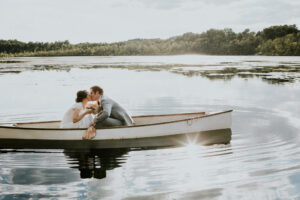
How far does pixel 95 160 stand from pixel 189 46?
114 m

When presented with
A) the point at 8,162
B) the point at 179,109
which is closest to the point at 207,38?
the point at 179,109

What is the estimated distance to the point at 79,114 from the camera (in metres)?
8.20

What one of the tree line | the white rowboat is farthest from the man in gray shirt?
the tree line

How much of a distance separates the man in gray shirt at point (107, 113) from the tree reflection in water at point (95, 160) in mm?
726

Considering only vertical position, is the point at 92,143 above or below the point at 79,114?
below

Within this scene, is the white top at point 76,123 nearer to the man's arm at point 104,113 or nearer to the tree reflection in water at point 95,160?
the man's arm at point 104,113

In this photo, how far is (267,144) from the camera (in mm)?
8297

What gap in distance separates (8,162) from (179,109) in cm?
766

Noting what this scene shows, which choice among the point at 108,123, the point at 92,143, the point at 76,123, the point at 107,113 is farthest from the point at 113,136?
the point at 76,123

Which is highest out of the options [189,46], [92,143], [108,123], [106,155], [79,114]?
[189,46]

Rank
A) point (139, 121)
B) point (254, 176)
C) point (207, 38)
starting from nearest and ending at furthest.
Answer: point (254, 176)
point (139, 121)
point (207, 38)

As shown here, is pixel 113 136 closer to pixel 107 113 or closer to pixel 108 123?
pixel 108 123

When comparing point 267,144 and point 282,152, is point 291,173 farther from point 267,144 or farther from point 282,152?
point 267,144

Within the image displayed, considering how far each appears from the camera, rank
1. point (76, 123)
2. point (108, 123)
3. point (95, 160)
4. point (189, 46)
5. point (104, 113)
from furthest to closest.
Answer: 1. point (189, 46)
2. point (108, 123)
3. point (76, 123)
4. point (104, 113)
5. point (95, 160)
